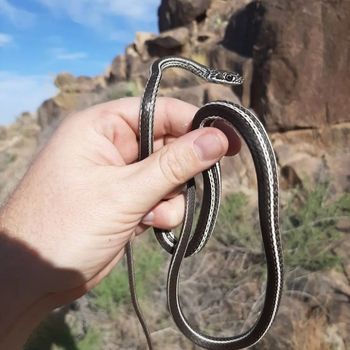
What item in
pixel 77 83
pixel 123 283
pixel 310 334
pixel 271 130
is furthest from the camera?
pixel 77 83

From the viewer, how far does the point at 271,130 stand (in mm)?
8344

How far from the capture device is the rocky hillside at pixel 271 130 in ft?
11.5

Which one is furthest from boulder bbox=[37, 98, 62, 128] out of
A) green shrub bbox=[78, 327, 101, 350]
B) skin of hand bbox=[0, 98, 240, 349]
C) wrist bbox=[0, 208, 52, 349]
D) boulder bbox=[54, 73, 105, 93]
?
wrist bbox=[0, 208, 52, 349]

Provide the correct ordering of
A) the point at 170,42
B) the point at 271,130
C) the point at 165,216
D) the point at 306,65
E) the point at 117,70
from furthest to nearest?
the point at 117,70, the point at 170,42, the point at 271,130, the point at 306,65, the point at 165,216

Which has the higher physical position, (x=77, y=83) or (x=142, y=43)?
(x=142, y=43)

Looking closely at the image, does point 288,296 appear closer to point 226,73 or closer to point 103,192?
point 226,73

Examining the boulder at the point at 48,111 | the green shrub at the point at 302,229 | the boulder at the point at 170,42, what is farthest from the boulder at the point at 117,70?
the green shrub at the point at 302,229

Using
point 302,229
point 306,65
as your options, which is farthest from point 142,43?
point 302,229

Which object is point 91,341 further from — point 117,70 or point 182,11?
point 182,11

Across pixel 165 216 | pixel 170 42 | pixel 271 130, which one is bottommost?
pixel 165 216

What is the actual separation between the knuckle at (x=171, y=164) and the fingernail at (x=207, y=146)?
0.07m

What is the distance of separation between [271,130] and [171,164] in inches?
274

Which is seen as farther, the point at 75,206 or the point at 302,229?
the point at 302,229

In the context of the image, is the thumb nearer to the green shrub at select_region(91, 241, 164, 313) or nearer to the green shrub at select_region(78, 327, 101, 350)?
the green shrub at select_region(78, 327, 101, 350)
